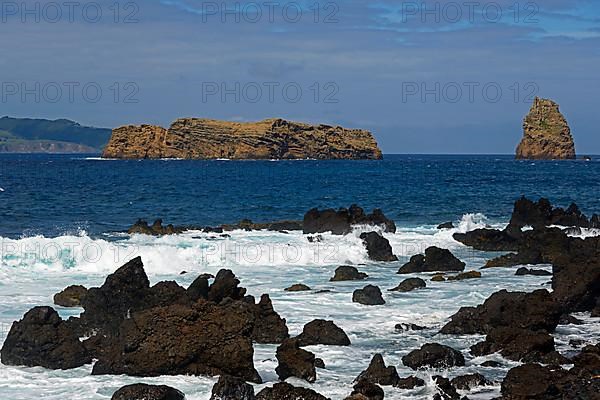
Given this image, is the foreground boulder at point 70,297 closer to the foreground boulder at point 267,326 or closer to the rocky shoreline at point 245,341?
the rocky shoreline at point 245,341

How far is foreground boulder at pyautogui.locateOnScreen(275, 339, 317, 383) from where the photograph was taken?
49.5 ft

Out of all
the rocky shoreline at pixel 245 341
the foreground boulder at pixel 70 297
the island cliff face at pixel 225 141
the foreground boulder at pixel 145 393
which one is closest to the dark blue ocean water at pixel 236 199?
the foreground boulder at pixel 70 297

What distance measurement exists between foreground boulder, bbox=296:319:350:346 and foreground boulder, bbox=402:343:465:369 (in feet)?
6.52

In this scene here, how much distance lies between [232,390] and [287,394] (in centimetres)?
97

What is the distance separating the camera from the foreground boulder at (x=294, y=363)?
49.5 feet

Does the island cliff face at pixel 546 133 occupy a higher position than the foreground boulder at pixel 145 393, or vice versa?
the island cliff face at pixel 546 133

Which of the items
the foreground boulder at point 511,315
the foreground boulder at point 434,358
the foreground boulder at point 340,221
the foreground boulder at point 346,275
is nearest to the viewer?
the foreground boulder at point 434,358

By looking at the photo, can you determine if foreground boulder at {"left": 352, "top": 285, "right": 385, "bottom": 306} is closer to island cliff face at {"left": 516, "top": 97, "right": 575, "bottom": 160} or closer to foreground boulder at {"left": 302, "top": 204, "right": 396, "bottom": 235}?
foreground boulder at {"left": 302, "top": 204, "right": 396, "bottom": 235}

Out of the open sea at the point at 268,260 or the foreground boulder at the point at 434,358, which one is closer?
the open sea at the point at 268,260

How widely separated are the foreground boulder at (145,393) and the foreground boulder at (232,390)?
0.68 meters

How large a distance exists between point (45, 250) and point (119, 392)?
18.7m

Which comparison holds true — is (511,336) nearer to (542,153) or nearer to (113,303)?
(113,303)

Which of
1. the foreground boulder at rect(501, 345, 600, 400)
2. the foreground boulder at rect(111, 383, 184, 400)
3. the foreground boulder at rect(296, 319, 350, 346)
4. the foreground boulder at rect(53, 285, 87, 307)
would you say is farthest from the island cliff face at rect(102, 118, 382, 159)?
the foreground boulder at rect(111, 383, 184, 400)

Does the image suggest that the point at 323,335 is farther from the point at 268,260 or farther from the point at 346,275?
the point at 268,260
